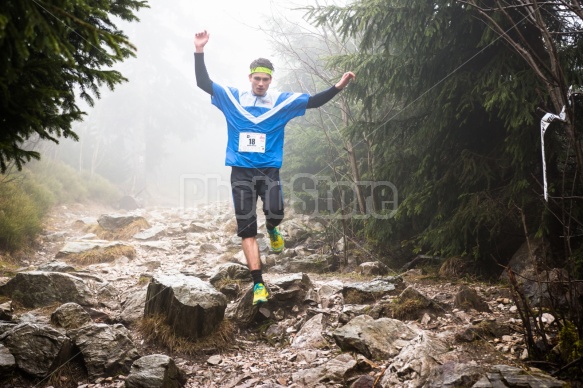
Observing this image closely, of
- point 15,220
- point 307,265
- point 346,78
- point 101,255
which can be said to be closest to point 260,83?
point 346,78

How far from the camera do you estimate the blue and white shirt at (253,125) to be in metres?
4.27

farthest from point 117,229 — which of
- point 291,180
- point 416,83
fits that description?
point 416,83

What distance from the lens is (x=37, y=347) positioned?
272cm

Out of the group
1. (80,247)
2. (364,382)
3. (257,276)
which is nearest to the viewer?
(364,382)

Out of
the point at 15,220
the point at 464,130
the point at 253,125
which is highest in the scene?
the point at 464,130

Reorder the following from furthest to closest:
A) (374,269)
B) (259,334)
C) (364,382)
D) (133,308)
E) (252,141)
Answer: (374,269) → (252,141) → (133,308) → (259,334) → (364,382)

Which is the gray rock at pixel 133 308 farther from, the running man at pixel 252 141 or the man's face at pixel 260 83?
Answer: the man's face at pixel 260 83

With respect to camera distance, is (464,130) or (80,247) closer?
(464,130)

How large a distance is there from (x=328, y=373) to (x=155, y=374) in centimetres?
124

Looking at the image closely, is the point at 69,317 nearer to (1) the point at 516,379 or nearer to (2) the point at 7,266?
(2) the point at 7,266

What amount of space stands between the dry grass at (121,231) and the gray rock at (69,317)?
22.4 ft

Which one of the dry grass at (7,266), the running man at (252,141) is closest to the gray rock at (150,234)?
the dry grass at (7,266)

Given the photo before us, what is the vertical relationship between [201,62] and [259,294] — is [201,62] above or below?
above

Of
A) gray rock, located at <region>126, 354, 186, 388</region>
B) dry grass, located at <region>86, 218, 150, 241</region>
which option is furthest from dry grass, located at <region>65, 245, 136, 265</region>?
gray rock, located at <region>126, 354, 186, 388</region>
